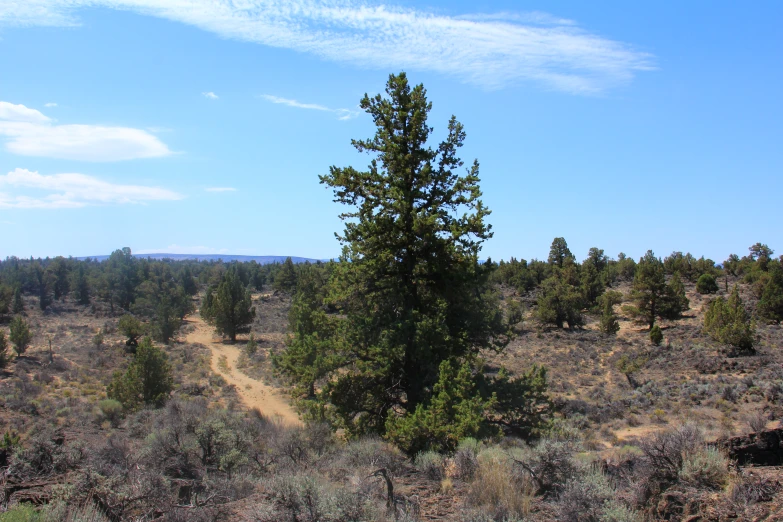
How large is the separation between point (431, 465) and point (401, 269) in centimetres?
439

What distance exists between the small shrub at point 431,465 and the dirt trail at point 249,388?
12.4 meters

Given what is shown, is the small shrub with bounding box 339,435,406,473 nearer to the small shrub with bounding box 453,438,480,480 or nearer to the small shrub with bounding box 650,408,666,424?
the small shrub with bounding box 453,438,480,480

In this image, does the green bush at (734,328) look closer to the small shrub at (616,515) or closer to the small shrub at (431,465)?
the small shrub at (431,465)

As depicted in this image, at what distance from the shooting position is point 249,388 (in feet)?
98.7

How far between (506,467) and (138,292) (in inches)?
2759

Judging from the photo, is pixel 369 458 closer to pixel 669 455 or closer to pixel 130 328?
pixel 669 455

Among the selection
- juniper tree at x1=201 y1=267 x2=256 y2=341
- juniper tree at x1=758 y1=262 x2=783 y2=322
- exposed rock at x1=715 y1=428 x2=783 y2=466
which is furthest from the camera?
juniper tree at x1=201 y1=267 x2=256 y2=341

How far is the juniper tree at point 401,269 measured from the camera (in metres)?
9.52

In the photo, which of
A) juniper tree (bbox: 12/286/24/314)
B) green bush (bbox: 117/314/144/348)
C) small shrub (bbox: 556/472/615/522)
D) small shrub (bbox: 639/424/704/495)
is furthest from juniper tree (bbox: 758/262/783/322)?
juniper tree (bbox: 12/286/24/314)

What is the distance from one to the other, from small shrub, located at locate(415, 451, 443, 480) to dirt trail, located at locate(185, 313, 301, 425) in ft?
40.6

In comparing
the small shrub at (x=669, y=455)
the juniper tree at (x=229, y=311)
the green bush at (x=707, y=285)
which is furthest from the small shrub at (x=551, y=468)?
the green bush at (x=707, y=285)

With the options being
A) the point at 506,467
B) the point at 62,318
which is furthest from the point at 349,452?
the point at 62,318

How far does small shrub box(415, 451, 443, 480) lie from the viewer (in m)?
6.27

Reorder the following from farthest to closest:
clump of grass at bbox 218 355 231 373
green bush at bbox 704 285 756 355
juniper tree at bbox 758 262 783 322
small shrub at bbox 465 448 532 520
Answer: clump of grass at bbox 218 355 231 373 → juniper tree at bbox 758 262 783 322 → green bush at bbox 704 285 756 355 → small shrub at bbox 465 448 532 520
